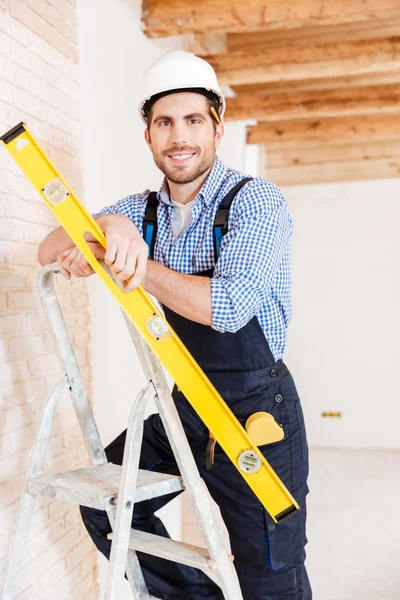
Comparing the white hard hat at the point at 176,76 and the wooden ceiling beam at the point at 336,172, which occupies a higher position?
the wooden ceiling beam at the point at 336,172

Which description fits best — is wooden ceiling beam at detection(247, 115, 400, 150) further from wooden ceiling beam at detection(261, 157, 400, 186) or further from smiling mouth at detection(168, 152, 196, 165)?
smiling mouth at detection(168, 152, 196, 165)

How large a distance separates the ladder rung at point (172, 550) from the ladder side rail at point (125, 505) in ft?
0.54

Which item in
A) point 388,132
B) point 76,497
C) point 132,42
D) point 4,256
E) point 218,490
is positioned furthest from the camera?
point 388,132

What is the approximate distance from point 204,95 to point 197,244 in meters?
0.42

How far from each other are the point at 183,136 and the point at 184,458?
33.1 inches

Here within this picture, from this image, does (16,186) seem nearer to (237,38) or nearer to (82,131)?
(82,131)

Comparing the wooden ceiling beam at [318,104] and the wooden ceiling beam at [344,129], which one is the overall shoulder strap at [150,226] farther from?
the wooden ceiling beam at [344,129]

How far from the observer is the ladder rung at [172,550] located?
1.43 m

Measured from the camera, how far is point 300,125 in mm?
5664

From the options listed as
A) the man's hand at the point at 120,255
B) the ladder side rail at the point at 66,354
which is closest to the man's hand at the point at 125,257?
the man's hand at the point at 120,255

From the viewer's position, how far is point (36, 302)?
2127 mm

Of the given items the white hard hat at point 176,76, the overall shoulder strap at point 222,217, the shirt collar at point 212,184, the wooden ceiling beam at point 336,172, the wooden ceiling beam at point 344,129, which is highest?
the wooden ceiling beam at point 344,129

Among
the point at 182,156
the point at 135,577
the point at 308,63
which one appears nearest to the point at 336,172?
the point at 308,63

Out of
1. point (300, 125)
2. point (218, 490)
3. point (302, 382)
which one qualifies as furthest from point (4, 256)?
point (302, 382)
